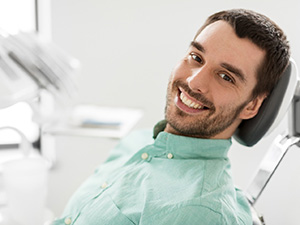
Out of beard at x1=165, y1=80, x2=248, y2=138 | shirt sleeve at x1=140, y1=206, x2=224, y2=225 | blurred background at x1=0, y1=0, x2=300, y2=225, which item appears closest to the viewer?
shirt sleeve at x1=140, y1=206, x2=224, y2=225

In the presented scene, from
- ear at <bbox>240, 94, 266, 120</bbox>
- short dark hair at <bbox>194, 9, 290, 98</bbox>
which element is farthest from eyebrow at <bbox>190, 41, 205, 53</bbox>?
ear at <bbox>240, 94, 266, 120</bbox>

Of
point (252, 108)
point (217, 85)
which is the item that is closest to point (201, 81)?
point (217, 85)

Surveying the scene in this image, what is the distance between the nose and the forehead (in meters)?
0.04

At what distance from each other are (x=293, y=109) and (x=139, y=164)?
1.58 feet

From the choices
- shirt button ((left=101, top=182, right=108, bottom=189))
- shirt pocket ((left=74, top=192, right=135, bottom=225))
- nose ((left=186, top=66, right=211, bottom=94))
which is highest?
nose ((left=186, top=66, right=211, bottom=94))

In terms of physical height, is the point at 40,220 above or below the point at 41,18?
below

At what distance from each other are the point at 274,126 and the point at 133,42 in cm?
85

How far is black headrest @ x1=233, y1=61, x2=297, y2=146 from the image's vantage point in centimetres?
108

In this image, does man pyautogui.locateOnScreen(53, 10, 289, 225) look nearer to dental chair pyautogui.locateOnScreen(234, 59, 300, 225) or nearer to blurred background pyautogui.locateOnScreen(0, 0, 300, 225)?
dental chair pyautogui.locateOnScreen(234, 59, 300, 225)

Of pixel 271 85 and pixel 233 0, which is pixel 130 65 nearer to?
pixel 233 0

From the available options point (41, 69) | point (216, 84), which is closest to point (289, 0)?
point (216, 84)

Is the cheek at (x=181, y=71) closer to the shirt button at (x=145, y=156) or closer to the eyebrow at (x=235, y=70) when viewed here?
the eyebrow at (x=235, y=70)

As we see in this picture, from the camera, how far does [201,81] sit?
43.7 inches

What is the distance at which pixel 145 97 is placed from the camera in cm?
179
